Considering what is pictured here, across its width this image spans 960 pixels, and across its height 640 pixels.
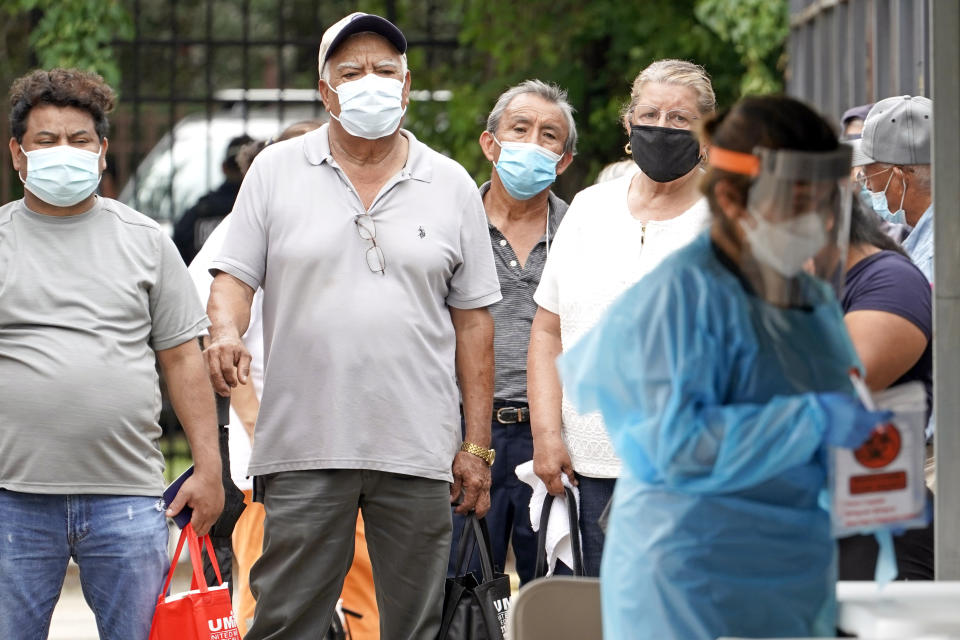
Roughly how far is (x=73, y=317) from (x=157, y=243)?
0.32 metres

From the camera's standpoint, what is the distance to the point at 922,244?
15.1 feet

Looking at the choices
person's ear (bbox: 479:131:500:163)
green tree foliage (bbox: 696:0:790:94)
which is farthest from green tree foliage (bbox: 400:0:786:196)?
person's ear (bbox: 479:131:500:163)

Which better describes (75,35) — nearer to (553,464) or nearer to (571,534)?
(553,464)

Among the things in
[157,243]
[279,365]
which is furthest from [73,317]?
[279,365]

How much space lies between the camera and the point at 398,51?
431 centimetres

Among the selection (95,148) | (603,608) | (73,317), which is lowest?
(603,608)

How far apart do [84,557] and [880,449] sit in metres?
2.21

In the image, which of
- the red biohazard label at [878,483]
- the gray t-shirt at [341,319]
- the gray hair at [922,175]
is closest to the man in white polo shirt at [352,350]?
the gray t-shirt at [341,319]

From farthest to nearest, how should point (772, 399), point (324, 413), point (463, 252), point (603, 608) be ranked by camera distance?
1. point (463, 252)
2. point (324, 413)
3. point (603, 608)
4. point (772, 399)

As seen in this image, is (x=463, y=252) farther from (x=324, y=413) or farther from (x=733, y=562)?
(x=733, y=562)

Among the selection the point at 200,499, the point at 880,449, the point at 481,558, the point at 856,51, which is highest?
the point at 856,51

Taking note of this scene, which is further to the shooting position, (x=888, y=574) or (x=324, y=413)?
(x=324, y=413)

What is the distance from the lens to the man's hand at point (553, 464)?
4371 millimetres

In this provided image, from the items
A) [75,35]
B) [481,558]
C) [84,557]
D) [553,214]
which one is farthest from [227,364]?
[75,35]
